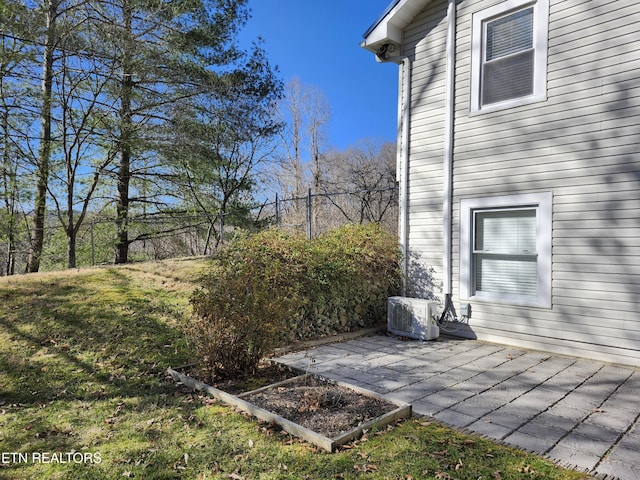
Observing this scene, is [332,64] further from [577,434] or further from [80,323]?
[577,434]

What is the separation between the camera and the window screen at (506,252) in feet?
17.6

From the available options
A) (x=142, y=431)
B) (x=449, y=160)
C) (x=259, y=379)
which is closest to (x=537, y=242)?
(x=449, y=160)

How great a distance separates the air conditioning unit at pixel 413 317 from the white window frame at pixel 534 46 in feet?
9.74

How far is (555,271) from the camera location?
16.7ft

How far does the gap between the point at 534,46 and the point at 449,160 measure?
1.81 m

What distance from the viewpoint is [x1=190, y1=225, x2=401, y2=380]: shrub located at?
4.00m

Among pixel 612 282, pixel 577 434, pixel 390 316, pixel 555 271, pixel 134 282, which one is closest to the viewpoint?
pixel 577 434

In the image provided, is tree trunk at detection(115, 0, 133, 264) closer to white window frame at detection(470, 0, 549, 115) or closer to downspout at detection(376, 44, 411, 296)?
downspout at detection(376, 44, 411, 296)

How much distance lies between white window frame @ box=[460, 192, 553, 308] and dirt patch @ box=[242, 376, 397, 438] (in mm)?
2992

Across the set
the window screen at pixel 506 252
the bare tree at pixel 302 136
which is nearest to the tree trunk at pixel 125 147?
the bare tree at pixel 302 136

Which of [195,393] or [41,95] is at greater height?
[41,95]

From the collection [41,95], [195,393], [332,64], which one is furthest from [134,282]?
[332,64]

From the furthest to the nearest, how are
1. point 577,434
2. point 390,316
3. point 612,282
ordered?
point 390,316 < point 612,282 < point 577,434

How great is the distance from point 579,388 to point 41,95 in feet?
38.7
